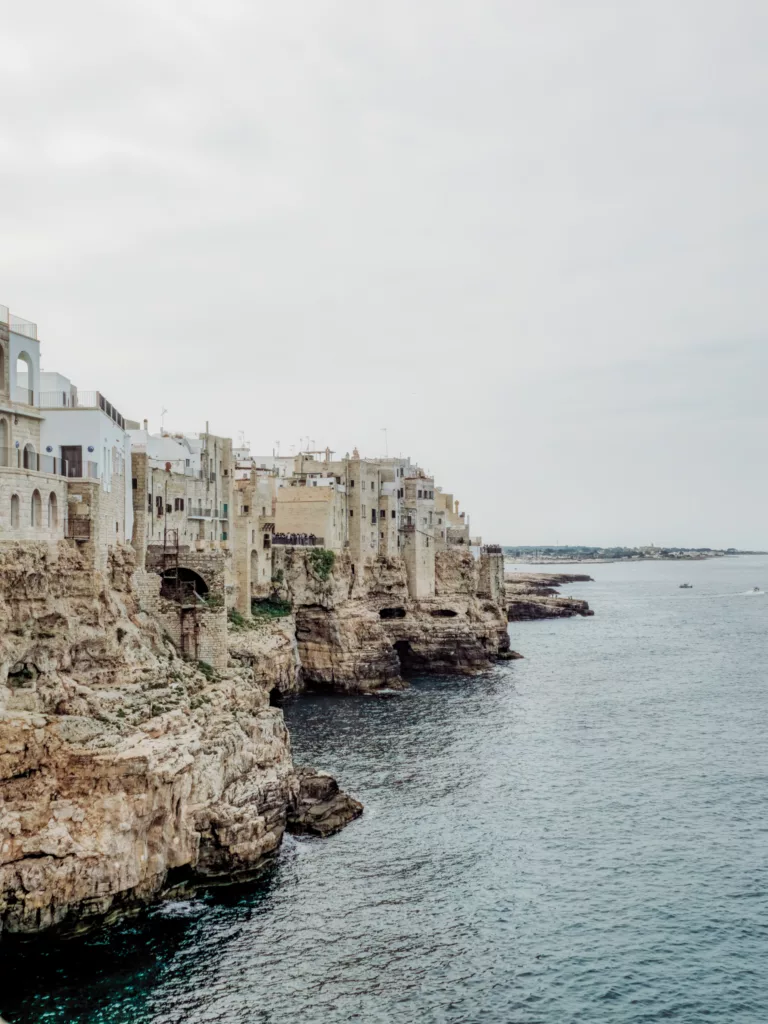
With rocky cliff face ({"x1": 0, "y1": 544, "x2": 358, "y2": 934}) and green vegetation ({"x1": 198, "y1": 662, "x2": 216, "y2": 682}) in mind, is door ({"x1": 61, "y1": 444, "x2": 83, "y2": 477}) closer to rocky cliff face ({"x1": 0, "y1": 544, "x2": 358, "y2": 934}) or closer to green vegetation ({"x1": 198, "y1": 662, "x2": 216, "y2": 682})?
rocky cliff face ({"x1": 0, "y1": 544, "x2": 358, "y2": 934})

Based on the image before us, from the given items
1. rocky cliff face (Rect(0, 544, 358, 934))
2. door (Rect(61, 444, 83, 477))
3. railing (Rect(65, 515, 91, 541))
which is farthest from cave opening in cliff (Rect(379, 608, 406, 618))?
railing (Rect(65, 515, 91, 541))

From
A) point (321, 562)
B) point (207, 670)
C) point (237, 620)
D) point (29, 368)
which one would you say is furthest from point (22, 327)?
point (321, 562)

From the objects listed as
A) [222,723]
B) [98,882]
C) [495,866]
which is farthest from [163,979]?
[495,866]

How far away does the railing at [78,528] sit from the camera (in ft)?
124

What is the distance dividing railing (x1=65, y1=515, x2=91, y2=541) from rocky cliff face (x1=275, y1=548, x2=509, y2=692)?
37.8 m

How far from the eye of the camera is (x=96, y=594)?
37344 mm

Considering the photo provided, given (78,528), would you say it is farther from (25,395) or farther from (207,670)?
(207,670)

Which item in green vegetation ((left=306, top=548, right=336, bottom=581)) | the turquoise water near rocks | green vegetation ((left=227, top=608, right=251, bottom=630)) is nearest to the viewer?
the turquoise water near rocks

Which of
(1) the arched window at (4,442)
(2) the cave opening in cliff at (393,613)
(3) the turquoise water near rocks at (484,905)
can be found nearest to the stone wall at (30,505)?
(1) the arched window at (4,442)

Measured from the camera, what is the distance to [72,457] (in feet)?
136

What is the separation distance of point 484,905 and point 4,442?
2628cm

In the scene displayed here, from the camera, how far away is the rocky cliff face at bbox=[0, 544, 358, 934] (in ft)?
97.5

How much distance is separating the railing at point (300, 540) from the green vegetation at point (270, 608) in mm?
5614

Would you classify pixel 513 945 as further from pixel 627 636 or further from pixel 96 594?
pixel 627 636
